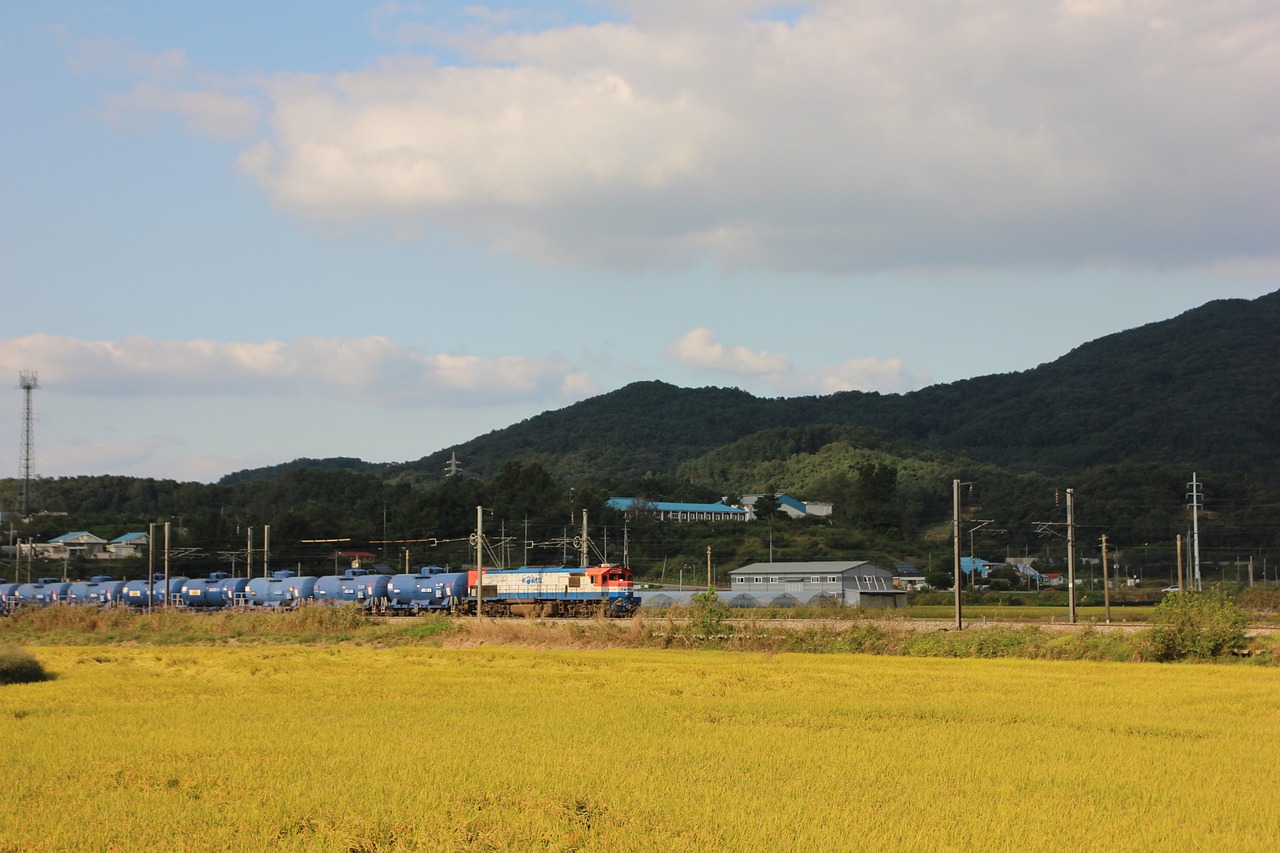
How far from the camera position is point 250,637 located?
183 ft

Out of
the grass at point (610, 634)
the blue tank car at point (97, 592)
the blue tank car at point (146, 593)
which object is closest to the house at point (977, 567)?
the grass at point (610, 634)

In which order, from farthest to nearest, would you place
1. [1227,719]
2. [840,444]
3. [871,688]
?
[840,444] → [871,688] → [1227,719]

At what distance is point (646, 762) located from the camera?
18.9m

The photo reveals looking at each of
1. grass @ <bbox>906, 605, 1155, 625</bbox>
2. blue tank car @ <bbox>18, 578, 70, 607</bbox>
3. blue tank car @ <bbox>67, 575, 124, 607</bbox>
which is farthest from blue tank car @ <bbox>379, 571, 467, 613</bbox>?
grass @ <bbox>906, 605, 1155, 625</bbox>

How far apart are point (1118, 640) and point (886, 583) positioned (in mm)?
54075

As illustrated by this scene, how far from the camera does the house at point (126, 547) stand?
126188mm

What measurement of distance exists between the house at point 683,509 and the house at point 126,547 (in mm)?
56751

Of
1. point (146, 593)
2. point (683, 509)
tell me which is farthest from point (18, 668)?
point (683, 509)

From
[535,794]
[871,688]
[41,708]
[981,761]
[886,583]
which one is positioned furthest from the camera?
[886,583]

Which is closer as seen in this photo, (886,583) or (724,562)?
(886,583)

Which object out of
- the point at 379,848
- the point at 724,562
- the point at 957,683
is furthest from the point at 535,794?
the point at 724,562

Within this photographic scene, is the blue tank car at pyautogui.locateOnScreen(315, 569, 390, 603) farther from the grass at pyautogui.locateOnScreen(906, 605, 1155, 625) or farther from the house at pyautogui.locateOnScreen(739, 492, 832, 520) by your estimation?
the house at pyautogui.locateOnScreen(739, 492, 832, 520)

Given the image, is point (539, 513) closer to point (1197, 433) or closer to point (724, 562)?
point (724, 562)

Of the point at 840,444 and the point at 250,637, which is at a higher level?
the point at 840,444
